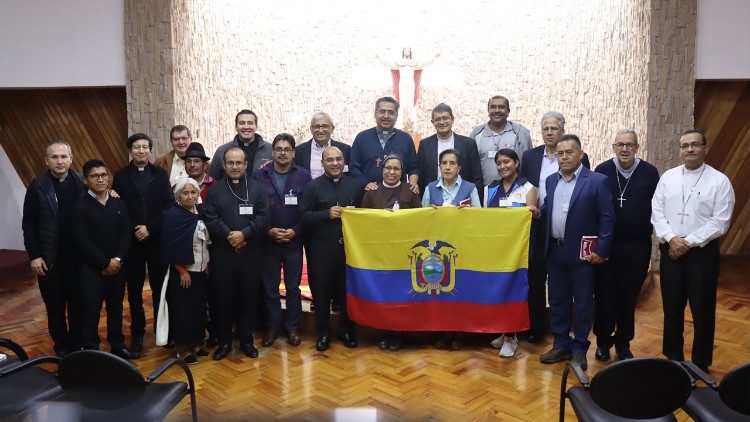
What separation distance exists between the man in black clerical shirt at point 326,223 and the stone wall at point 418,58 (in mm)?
3026

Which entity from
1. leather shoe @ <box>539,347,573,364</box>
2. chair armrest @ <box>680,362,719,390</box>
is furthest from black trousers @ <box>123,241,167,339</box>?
chair armrest @ <box>680,362,719,390</box>

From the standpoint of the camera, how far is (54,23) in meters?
6.39

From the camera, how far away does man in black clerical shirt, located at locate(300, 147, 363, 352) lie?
424cm

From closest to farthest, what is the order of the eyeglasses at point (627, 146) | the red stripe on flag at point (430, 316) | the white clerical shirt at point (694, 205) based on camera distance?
the white clerical shirt at point (694, 205), the eyeglasses at point (627, 146), the red stripe on flag at point (430, 316)

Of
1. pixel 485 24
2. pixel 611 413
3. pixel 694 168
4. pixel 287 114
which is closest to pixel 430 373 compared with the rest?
pixel 611 413

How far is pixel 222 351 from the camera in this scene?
168 inches

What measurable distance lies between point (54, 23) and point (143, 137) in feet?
9.99

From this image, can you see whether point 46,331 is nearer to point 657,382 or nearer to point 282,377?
point 282,377

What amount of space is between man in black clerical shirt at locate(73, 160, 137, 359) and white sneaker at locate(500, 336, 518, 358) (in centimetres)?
263

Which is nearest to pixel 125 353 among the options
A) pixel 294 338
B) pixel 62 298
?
pixel 62 298

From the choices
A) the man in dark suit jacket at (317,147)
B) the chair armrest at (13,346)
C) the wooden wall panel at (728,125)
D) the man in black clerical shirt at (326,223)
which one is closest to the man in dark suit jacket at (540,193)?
the man in black clerical shirt at (326,223)

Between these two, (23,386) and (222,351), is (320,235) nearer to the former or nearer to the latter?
(222,351)

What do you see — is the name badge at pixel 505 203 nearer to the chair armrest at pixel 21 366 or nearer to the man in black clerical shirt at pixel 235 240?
Result: the man in black clerical shirt at pixel 235 240

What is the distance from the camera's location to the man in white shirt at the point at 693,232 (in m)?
3.67
